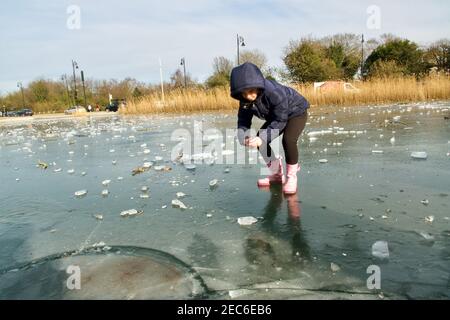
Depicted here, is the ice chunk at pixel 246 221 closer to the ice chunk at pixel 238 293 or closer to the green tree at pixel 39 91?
the ice chunk at pixel 238 293

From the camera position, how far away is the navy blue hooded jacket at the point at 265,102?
2834 mm


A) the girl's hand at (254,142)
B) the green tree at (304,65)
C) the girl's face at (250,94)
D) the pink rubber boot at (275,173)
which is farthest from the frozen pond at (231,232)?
the green tree at (304,65)

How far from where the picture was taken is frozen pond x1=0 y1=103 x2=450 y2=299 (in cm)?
155

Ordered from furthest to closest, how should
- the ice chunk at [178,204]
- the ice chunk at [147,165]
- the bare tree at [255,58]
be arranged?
1. the bare tree at [255,58]
2. the ice chunk at [147,165]
3. the ice chunk at [178,204]

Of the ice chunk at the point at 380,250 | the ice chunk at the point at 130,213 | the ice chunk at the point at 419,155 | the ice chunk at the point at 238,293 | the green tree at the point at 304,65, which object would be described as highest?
the green tree at the point at 304,65

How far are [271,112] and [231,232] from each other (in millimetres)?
1321

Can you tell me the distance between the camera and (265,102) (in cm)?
307

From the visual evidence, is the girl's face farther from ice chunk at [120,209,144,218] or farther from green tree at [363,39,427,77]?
green tree at [363,39,427,77]

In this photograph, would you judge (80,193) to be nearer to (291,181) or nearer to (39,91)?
(291,181)

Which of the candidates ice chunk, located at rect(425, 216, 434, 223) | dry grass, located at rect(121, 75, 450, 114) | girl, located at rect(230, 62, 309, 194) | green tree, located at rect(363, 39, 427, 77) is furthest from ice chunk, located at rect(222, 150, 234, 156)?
green tree, located at rect(363, 39, 427, 77)

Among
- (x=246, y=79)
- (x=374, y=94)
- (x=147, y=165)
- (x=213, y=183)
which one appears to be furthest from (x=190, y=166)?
(x=374, y=94)
